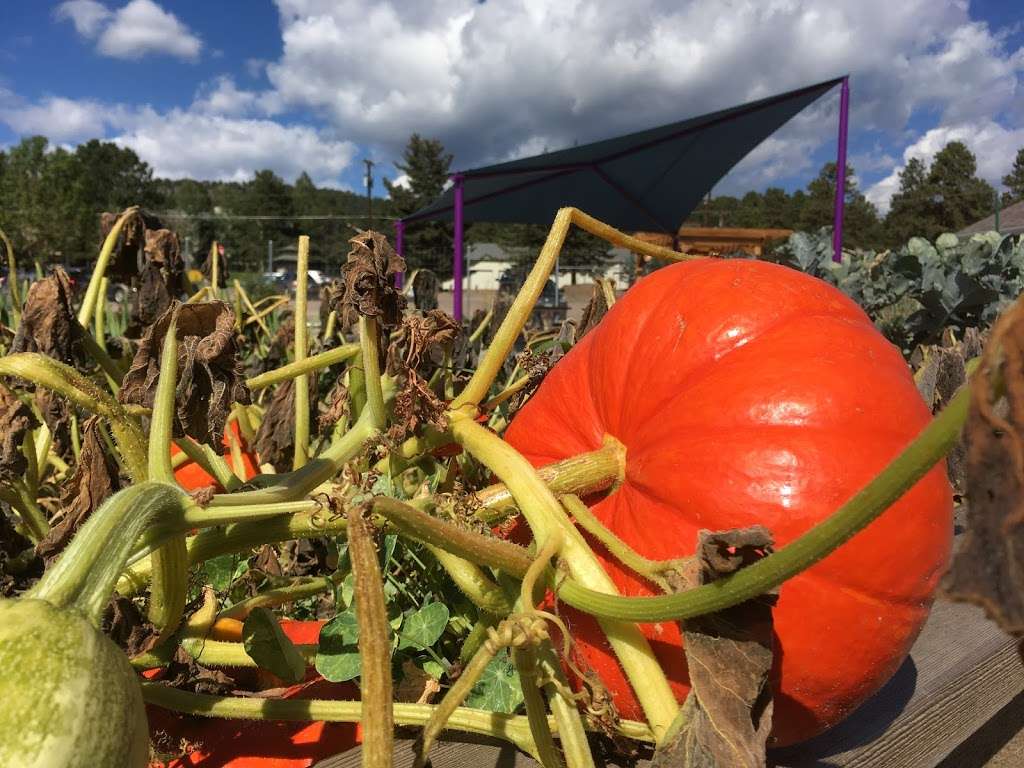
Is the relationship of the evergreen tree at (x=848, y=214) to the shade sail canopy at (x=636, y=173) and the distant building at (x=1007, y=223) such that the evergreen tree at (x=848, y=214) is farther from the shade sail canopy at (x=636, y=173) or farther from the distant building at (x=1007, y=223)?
the shade sail canopy at (x=636, y=173)

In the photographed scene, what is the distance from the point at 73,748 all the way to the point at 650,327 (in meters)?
0.78

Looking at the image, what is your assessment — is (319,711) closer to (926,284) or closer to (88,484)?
(88,484)

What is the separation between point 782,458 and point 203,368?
68 centimetres

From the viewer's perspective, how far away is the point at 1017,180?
171ft

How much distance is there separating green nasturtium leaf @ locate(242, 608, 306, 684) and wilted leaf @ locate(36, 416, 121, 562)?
26 centimetres

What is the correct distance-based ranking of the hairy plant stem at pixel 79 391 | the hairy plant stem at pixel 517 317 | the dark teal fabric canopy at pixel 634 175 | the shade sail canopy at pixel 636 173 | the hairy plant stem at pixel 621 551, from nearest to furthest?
the hairy plant stem at pixel 621 551 < the hairy plant stem at pixel 79 391 < the hairy plant stem at pixel 517 317 < the dark teal fabric canopy at pixel 634 175 < the shade sail canopy at pixel 636 173

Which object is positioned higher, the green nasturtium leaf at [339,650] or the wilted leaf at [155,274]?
the wilted leaf at [155,274]

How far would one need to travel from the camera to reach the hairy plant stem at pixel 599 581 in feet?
2.38

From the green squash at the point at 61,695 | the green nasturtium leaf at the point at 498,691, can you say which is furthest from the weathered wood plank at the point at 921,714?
the green squash at the point at 61,695

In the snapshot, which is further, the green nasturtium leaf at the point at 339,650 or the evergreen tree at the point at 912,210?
the evergreen tree at the point at 912,210

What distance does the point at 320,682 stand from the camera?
1.07 metres

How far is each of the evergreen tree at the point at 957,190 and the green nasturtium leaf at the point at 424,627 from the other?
5524 centimetres

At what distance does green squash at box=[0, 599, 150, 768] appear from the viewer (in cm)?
50

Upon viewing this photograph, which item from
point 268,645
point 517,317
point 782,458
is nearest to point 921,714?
point 782,458
